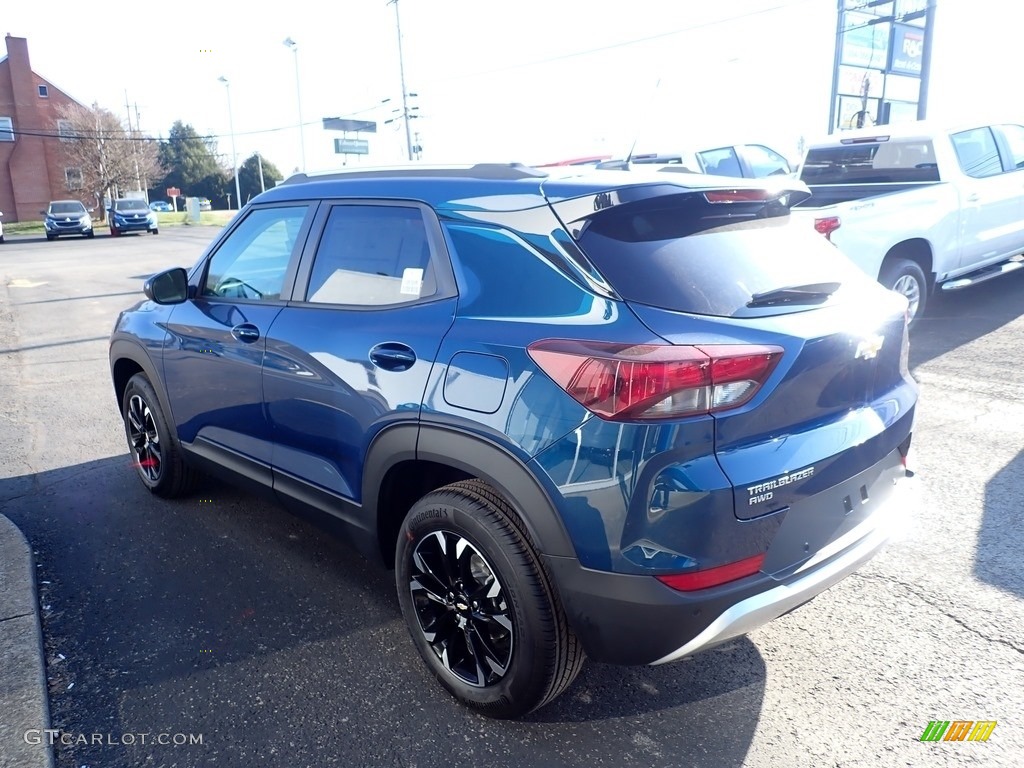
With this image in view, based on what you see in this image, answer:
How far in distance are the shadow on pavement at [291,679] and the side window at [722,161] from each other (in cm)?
1014

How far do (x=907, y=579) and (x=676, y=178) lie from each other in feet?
7.00

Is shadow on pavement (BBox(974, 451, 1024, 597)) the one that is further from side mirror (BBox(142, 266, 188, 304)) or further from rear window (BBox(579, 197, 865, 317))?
side mirror (BBox(142, 266, 188, 304))

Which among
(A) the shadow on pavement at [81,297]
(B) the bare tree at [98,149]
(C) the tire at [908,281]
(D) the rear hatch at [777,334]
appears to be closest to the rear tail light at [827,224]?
(C) the tire at [908,281]

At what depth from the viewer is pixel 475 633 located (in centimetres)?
276

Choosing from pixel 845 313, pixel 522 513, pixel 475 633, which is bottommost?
pixel 475 633

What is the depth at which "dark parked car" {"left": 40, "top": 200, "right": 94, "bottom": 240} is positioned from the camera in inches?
1339

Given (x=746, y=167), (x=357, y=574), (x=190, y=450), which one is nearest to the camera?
(x=357, y=574)

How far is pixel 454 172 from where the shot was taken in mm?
3037

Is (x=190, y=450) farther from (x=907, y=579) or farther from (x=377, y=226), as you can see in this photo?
(x=907, y=579)

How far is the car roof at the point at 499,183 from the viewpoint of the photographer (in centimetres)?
266

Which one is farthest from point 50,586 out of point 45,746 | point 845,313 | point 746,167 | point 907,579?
point 746,167

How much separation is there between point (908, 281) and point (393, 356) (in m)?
6.57

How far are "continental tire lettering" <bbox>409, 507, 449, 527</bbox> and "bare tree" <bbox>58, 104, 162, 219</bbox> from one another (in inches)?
2212

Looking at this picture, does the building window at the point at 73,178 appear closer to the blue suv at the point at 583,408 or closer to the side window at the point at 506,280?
the blue suv at the point at 583,408
